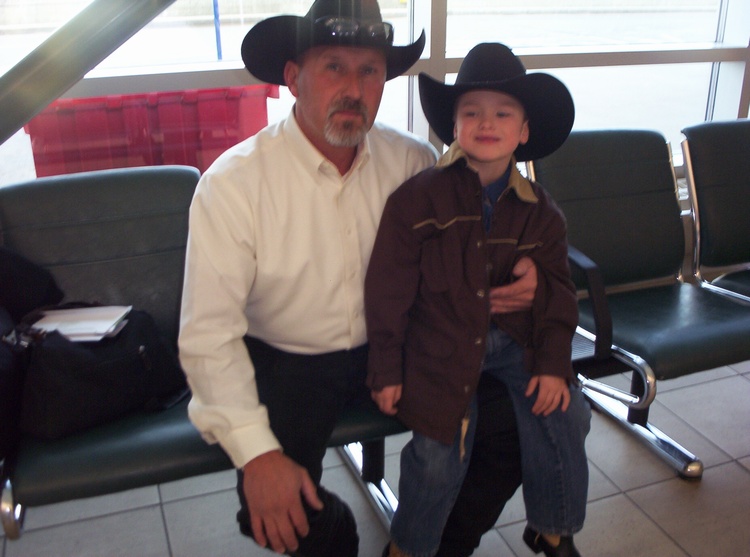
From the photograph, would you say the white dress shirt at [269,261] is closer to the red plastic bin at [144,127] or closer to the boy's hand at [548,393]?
the boy's hand at [548,393]

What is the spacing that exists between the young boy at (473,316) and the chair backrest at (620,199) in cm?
69

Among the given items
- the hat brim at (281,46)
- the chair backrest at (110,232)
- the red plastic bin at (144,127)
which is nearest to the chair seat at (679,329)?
the hat brim at (281,46)

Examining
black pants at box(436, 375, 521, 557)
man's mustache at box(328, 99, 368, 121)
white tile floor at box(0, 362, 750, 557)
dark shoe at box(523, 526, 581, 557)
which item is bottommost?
white tile floor at box(0, 362, 750, 557)

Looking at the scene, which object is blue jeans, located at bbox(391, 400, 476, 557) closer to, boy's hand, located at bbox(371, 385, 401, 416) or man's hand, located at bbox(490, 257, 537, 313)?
boy's hand, located at bbox(371, 385, 401, 416)

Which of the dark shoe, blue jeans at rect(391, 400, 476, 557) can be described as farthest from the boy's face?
the dark shoe

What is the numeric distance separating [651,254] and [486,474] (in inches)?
47.4

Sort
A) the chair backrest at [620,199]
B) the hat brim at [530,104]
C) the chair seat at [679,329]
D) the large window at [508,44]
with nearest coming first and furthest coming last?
the hat brim at [530,104], the chair seat at [679,329], the chair backrest at [620,199], the large window at [508,44]

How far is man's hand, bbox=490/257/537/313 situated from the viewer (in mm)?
1658

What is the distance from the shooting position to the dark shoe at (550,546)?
5.57ft

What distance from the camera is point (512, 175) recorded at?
167 cm

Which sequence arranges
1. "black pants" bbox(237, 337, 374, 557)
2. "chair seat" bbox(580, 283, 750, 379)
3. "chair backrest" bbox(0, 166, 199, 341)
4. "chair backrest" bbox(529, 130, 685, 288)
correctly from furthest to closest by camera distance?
1. "chair backrest" bbox(529, 130, 685, 288)
2. "chair seat" bbox(580, 283, 750, 379)
3. "chair backrest" bbox(0, 166, 199, 341)
4. "black pants" bbox(237, 337, 374, 557)

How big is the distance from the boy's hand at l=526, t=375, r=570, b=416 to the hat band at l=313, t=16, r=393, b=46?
86 cm

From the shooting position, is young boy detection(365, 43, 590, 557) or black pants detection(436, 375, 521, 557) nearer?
young boy detection(365, 43, 590, 557)

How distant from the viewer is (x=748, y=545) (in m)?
1.96
